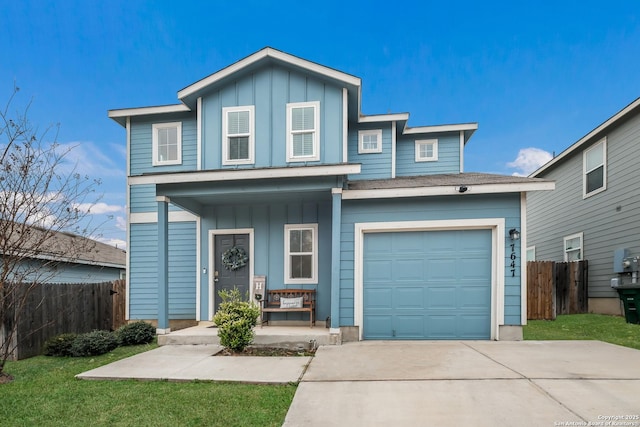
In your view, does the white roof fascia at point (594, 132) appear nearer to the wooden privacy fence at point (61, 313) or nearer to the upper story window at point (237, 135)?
the upper story window at point (237, 135)

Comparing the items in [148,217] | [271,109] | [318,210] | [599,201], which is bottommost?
[148,217]

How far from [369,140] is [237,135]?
3.89 metres

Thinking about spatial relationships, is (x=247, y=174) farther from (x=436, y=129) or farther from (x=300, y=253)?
(x=436, y=129)

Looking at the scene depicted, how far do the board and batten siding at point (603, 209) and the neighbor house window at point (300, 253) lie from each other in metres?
8.17

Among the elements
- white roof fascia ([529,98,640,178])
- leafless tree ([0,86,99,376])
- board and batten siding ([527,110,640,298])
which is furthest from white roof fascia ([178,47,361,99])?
board and batten siding ([527,110,640,298])

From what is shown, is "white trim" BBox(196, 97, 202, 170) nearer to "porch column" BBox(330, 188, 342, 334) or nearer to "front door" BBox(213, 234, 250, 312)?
"front door" BBox(213, 234, 250, 312)

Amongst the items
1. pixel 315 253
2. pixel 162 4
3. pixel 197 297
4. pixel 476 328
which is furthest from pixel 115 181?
pixel 476 328

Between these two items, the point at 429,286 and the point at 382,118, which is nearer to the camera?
the point at 429,286

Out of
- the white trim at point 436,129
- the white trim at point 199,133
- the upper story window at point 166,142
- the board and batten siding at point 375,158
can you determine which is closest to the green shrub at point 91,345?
the white trim at point 199,133

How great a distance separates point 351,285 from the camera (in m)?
5.93

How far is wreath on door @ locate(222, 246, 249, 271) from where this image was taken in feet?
24.0

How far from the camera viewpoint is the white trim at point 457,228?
5711 mm

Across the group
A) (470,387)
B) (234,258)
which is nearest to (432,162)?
(234,258)

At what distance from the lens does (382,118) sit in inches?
352
